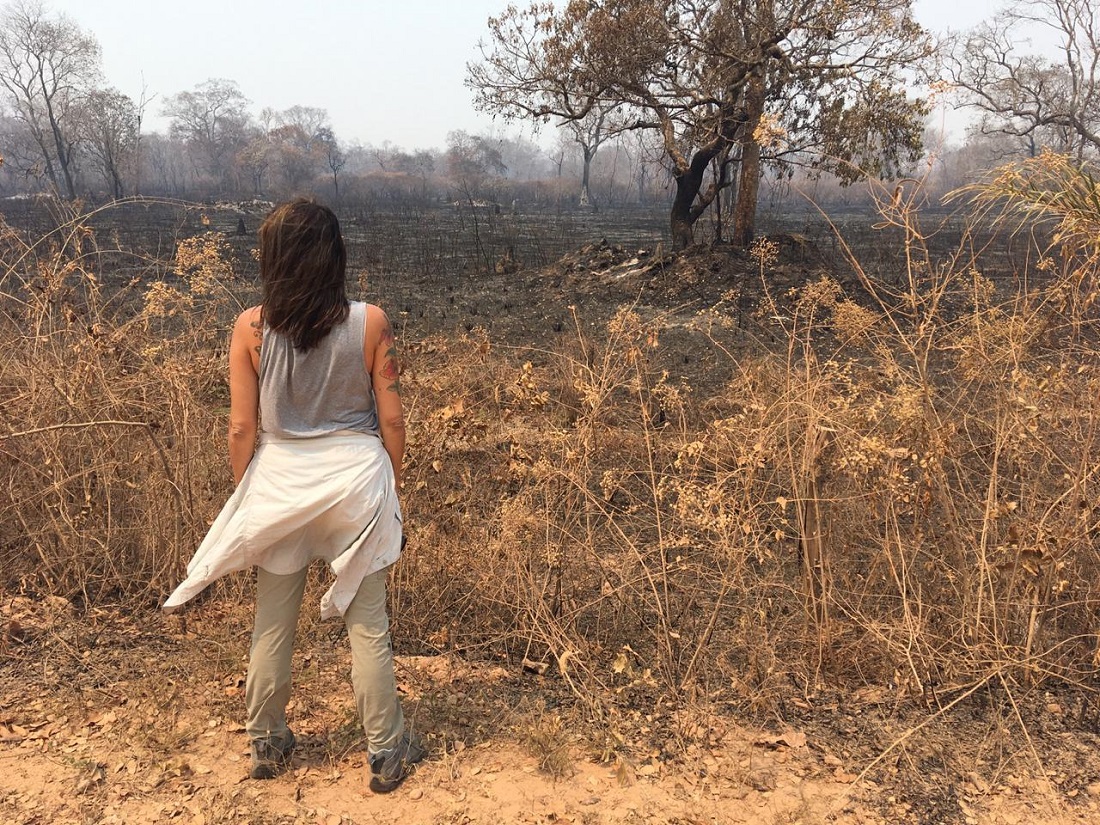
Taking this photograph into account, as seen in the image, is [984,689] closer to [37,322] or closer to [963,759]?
[963,759]

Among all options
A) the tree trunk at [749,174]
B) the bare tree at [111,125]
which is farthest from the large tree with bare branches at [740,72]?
the bare tree at [111,125]

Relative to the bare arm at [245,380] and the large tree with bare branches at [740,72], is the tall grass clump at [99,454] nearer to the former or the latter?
the bare arm at [245,380]

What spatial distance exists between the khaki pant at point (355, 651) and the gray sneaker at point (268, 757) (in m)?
0.10

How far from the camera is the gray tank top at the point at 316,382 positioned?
74.8 inches

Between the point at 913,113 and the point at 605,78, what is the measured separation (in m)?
4.61

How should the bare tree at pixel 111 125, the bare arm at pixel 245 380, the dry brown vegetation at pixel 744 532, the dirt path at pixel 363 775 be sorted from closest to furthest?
the bare arm at pixel 245 380, the dirt path at pixel 363 775, the dry brown vegetation at pixel 744 532, the bare tree at pixel 111 125

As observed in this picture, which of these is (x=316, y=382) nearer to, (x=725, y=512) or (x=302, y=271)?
(x=302, y=271)

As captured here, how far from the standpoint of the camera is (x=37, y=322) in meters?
3.43

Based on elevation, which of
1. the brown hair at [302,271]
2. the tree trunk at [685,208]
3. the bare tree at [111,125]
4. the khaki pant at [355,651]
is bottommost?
the khaki pant at [355,651]

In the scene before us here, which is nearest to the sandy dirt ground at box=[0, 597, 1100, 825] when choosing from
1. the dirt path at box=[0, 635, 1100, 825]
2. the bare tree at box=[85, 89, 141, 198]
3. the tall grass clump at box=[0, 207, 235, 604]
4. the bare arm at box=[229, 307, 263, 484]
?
the dirt path at box=[0, 635, 1100, 825]

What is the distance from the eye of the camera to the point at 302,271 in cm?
181

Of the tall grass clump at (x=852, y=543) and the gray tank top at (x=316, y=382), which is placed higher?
the gray tank top at (x=316, y=382)

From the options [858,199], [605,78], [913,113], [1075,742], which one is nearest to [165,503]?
[1075,742]

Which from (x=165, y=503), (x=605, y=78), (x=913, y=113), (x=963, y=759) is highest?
(x=605, y=78)
